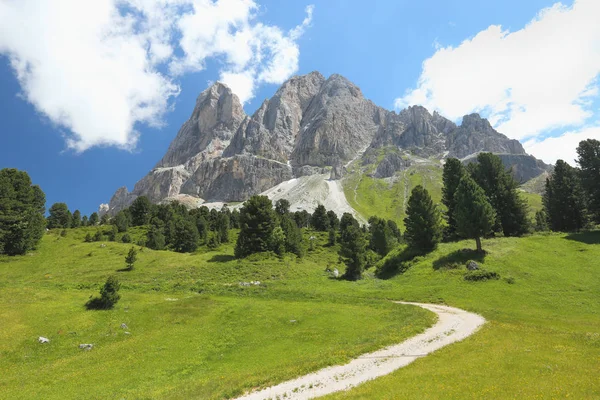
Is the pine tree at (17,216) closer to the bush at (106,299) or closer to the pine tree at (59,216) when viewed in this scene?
the bush at (106,299)

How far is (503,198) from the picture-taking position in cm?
7100

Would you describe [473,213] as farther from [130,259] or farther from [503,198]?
[130,259]

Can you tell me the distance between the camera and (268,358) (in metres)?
23.4

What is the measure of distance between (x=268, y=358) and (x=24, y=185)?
304 ft

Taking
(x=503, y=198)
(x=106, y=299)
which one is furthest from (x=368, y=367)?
(x=503, y=198)

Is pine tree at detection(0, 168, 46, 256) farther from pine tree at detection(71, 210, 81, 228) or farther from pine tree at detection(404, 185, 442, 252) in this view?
pine tree at detection(404, 185, 442, 252)

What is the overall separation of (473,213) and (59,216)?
168 meters

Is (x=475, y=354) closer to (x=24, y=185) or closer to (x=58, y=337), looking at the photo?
(x=58, y=337)

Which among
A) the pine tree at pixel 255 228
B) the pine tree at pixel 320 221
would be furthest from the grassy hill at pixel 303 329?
the pine tree at pixel 320 221

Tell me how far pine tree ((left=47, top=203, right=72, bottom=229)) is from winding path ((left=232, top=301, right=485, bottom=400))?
157769mm

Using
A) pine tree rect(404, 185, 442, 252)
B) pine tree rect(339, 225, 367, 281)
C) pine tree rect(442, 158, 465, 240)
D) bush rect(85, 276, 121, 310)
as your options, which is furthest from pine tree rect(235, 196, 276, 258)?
pine tree rect(442, 158, 465, 240)

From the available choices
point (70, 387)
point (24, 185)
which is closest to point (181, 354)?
point (70, 387)

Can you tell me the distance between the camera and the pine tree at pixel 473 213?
53.4m

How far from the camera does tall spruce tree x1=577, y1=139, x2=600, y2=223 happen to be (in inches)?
2618
